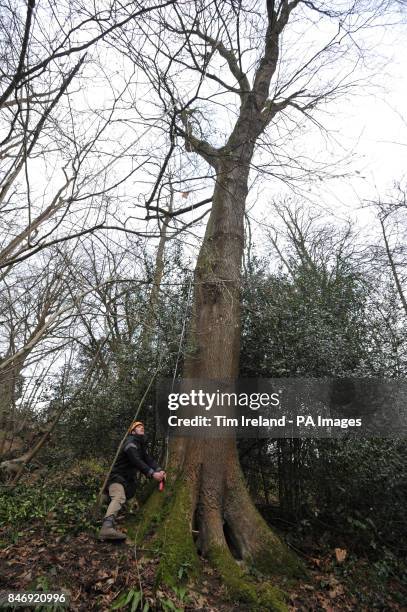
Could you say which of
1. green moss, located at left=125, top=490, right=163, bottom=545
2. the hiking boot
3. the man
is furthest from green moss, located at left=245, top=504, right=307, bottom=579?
the hiking boot

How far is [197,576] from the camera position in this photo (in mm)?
3600

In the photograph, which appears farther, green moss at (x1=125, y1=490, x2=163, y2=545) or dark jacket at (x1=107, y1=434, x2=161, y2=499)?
dark jacket at (x1=107, y1=434, x2=161, y2=499)

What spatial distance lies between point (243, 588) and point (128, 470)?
173 centimetres

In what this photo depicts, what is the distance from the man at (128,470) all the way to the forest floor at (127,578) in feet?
1.21

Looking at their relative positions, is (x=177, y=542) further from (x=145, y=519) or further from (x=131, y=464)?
(x=131, y=464)

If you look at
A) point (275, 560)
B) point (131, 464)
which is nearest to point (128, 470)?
point (131, 464)

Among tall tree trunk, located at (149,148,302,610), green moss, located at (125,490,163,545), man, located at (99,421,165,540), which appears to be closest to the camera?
tall tree trunk, located at (149,148,302,610)

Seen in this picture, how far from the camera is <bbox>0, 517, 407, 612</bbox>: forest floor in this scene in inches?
124

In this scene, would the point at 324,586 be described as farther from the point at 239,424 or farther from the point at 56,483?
the point at 56,483

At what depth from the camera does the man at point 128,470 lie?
4.15 meters

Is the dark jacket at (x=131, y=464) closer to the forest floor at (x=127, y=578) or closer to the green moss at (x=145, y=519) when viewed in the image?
the green moss at (x=145, y=519)

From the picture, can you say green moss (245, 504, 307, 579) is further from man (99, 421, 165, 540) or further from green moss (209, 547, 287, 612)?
man (99, 421, 165, 540)

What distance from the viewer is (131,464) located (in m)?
4.54

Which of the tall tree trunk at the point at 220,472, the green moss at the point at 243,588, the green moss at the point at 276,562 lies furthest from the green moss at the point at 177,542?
A: the green moss at the point at 276,562
